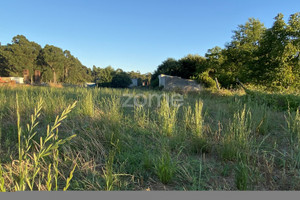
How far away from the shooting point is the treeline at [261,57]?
8.83 meters

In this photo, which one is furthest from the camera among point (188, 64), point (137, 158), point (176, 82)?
point (188, 64)

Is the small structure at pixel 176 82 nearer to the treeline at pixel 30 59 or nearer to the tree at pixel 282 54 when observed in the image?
the tree at pixel 282 54

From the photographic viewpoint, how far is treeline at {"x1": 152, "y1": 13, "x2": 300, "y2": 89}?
29.0 ft

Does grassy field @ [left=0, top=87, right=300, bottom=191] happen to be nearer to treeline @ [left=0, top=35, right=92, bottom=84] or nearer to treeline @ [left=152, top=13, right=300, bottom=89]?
treeline @ [left=152, top=13, right=300, bottom=89]

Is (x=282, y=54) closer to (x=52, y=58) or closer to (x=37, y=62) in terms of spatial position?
(x=52, y=58)

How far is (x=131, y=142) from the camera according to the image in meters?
2.09

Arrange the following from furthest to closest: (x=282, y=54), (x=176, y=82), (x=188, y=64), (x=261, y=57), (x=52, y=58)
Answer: (x=52, y=58), (x=188, y=64), (x=176, y=82), (x=261, y=57), (x=282, y=54)

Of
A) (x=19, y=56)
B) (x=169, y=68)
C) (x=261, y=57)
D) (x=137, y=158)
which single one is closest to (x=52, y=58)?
(x=19, y=56)

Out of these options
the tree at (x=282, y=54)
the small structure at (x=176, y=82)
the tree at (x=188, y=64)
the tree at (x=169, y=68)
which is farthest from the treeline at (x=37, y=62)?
the tree at (x=282, y=54)

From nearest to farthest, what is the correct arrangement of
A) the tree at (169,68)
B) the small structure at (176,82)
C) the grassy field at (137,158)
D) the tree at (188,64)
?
the grassy field at (137,158) < the small structure at (176,82) < the tree at (188,64) < the tree at (169,68)

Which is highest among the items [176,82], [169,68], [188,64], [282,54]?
[188,64]

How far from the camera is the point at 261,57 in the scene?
33.3 feet

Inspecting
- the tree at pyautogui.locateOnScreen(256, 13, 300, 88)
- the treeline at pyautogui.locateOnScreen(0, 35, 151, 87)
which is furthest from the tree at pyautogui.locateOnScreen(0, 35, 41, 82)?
the tree at pyautogui.locateOnScreen(256, 13, 300, 88)

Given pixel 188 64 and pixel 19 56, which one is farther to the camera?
pixel 19 56
